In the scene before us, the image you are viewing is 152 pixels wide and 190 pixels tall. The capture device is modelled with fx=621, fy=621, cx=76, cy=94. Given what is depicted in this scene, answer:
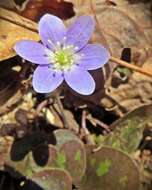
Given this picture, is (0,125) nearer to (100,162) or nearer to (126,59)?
(100,162)

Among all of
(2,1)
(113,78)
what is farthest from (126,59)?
(2,1)

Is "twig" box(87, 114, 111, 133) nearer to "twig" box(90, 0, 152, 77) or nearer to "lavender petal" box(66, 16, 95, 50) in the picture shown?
"twig" box(90, 0, 152, 77)

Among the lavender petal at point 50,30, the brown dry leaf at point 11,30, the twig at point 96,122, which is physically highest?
the lavender petal at point 50,30

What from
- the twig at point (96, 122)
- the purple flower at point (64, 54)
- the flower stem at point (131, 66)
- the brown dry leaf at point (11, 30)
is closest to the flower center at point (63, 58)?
the purple flower at point (64, 54)

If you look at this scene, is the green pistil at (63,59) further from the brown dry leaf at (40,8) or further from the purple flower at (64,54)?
the brown dry leaf at (40,8)

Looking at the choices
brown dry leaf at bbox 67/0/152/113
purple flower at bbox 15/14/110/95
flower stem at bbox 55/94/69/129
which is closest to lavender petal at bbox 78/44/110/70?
purple flower at bbox 15/14/110/95

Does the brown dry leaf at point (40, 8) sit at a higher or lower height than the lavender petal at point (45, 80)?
lower

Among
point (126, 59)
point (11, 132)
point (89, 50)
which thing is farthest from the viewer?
point (126, 59)
